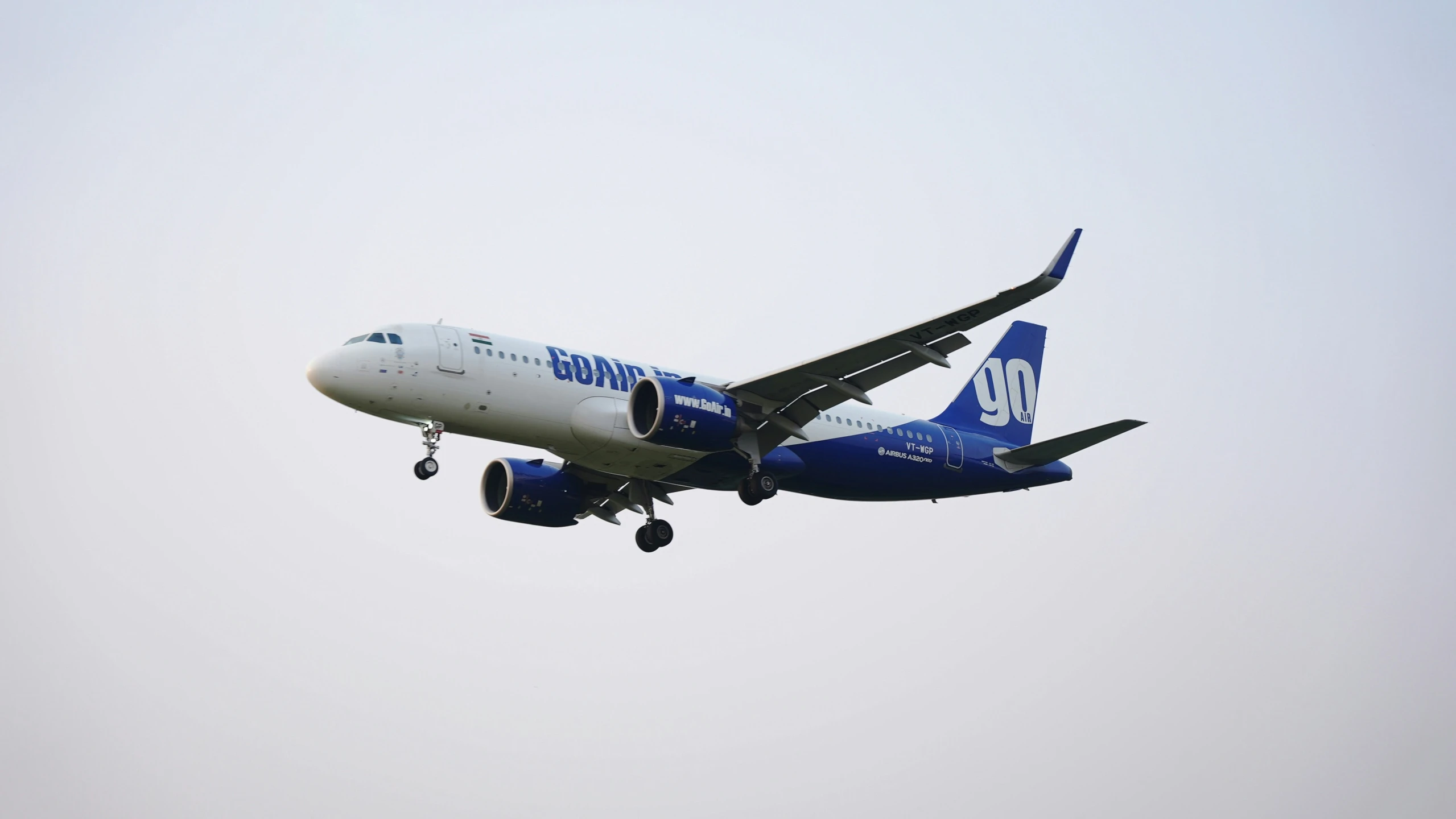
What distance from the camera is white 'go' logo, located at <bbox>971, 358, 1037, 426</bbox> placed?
3891 centimetres

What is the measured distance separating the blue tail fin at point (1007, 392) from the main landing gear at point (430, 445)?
14.3m

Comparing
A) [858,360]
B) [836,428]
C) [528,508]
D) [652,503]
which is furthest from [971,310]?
[528,508]

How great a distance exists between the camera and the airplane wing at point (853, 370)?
28.1m

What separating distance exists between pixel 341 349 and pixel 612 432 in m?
6.28

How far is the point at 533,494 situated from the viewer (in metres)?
37.5

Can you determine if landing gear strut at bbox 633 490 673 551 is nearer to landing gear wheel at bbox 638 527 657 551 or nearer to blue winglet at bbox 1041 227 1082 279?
landing gear wheel at bbox 638 527 657 551

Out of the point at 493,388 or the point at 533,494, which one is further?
the point at 533,494

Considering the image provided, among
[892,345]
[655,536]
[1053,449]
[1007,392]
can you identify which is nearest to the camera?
[892,345]

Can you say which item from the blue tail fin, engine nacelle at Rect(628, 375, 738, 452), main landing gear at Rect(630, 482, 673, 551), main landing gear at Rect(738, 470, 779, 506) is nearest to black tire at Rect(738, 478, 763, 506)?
main landing gear at Rect(738, 470, 779, 506)

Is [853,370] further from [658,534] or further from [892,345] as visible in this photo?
[658,534]

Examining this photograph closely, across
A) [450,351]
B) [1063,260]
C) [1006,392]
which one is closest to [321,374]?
[450,351]

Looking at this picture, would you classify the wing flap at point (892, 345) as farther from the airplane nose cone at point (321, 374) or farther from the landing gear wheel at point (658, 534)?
the airplane nose cone at point (321, 374)

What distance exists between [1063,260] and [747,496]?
1019cm

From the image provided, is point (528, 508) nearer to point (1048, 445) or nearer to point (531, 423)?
point (531, 423)
